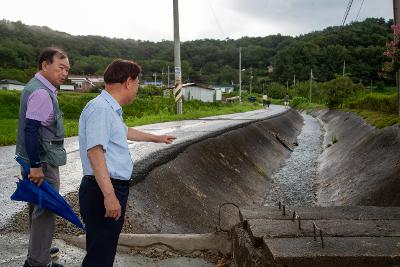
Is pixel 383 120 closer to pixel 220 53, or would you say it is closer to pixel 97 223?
pixel 97 223

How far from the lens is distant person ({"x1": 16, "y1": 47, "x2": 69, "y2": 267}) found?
3.54m

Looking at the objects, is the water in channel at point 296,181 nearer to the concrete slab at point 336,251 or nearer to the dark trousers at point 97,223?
the concrete slab at point 336,251

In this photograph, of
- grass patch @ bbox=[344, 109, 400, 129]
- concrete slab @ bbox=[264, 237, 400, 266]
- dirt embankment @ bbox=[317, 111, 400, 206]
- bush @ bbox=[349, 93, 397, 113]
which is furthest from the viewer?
bush @ bbox=[349, 93, 397, 113]

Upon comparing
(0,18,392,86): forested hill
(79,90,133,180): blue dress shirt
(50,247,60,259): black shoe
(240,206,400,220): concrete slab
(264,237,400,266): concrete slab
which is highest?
(0,18,392,86): forested hill

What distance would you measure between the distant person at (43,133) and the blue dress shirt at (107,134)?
0.62 m

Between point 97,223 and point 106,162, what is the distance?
0.45 metres

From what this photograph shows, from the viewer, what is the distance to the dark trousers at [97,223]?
3.07 m

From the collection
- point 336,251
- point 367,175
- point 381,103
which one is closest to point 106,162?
point 336,251

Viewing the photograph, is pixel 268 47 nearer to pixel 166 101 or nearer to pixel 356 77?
pixel 356 77

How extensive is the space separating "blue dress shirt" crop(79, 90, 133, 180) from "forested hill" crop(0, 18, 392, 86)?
4186 centimetres

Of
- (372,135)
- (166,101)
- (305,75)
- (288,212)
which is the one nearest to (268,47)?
(305,75)

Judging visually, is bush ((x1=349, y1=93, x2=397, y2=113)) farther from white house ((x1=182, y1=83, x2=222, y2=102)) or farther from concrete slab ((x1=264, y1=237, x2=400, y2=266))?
white house ((x1=182, y1=83, x2=222, y2=102))

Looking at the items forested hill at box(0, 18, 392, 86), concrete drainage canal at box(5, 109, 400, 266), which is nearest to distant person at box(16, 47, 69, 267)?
concrete drainage canal at box(5, 109, 400, 266)

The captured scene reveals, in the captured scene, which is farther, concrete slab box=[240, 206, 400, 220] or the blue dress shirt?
concrete slab box=[240, 206, 400, 220]
